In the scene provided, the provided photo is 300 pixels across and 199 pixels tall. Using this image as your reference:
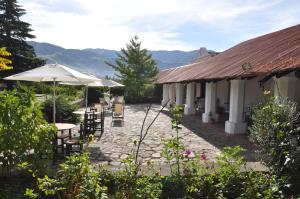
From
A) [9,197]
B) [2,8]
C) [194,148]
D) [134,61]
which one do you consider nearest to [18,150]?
[9,197]

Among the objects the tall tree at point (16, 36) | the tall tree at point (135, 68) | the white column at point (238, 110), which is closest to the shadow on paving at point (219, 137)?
the white column at point (238, 110)

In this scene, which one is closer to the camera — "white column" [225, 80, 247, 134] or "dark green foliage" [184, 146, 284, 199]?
"dark green foliage" [184, 146, 284, 199]

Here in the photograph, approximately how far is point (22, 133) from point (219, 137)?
308 inches

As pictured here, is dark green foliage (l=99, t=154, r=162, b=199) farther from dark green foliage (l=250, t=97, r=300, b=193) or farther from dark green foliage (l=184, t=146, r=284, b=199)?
dark green foliage (l=250, t=97, r=300, b=193)

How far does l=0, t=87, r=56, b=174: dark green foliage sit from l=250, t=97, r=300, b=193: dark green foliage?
3416 millimetres

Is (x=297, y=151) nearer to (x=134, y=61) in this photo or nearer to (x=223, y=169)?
(x=223, y=169)

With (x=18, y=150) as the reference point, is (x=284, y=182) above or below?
below

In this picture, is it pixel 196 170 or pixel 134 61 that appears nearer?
pixel 196 170

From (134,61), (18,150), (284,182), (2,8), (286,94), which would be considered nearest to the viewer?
(284,182)

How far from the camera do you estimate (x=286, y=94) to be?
8.59 meters

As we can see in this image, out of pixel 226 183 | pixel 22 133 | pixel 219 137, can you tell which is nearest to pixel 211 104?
pixel 219 137

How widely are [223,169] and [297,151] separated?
1.10m

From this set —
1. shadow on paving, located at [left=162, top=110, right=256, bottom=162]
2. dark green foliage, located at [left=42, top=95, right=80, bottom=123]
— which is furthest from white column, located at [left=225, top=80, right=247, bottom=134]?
dark green foliage, located at [left=42, top=95, right=80, bottom=123]

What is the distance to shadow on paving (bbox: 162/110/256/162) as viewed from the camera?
30.0ft
